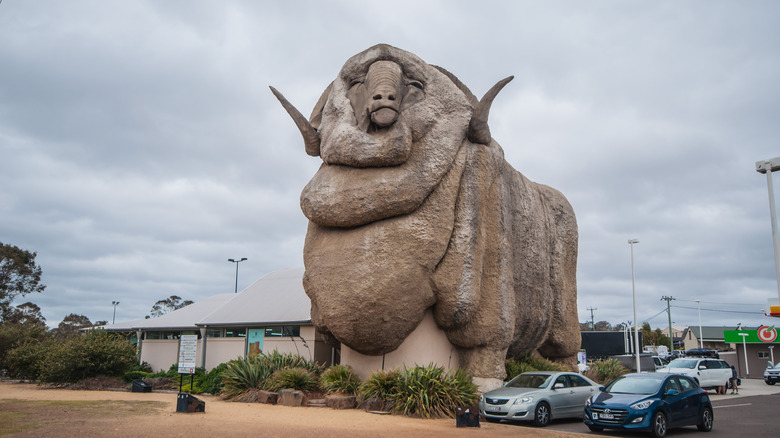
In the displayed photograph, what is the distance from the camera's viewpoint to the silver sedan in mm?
13047

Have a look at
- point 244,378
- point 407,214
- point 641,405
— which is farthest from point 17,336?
point 641,405

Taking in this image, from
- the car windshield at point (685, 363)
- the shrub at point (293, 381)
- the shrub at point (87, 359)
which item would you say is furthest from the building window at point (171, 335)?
the car windshield at point (685, 363)

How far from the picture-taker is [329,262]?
598 inches

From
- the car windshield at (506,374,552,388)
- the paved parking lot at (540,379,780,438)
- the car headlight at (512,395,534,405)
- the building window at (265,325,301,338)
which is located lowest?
the paved parking lot at (540,379,780,438)

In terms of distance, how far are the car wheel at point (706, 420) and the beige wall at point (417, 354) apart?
245 inches

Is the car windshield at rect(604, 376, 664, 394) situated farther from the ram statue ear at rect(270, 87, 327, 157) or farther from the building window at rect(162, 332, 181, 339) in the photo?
the building window at rect(162, 332, 181, 339)

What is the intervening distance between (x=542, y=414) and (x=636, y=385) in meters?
2.08

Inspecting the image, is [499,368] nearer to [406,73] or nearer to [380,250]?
[380,250]

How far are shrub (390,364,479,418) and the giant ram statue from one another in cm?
137

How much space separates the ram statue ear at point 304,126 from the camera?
17.3m

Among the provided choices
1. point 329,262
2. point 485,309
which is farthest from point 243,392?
point 485,309

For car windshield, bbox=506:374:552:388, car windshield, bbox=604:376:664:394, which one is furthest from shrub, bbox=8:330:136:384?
car windshield, bbox=604:376:664:394

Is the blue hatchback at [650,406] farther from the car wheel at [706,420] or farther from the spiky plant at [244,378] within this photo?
the spiky plant at [244,378]

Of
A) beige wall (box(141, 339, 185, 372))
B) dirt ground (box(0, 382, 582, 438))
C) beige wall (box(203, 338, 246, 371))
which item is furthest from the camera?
beige wall (box(141, 339, 185, 372))
